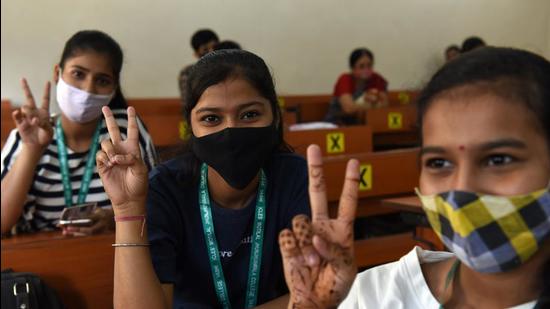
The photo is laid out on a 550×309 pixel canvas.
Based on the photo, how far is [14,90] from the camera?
17.9 feet

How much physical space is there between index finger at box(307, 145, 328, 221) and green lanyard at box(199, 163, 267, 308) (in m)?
0.56

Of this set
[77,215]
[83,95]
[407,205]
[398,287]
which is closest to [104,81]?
[83,95]

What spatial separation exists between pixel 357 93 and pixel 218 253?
4743 millimetres

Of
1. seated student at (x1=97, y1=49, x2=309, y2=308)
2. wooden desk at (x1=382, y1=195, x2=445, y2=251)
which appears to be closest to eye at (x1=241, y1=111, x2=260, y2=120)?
seated student at (x1=97, y1=49, x2=309, y2=308)

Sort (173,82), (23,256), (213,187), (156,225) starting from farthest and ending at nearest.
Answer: (173,82) < (23,256) < (213,187) < (156,225)

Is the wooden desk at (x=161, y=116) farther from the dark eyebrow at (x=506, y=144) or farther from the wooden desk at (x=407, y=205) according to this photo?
the dark eyebrow at (x=506, y=144)

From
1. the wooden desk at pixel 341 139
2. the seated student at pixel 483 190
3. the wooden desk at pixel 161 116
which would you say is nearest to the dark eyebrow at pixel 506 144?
the seated student at pixel 483 190

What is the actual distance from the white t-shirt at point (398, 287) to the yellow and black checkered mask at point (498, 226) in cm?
17

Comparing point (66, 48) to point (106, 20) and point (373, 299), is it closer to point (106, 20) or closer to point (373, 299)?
point (373, 299)

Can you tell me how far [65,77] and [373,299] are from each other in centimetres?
158

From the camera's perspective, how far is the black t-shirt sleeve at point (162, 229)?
137 centimetres

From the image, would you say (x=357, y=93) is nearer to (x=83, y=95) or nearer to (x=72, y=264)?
(x=83, y=95)

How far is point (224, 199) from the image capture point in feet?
4.95

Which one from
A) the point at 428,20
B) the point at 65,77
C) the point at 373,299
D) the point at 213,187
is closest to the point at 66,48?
the point at 65,77
